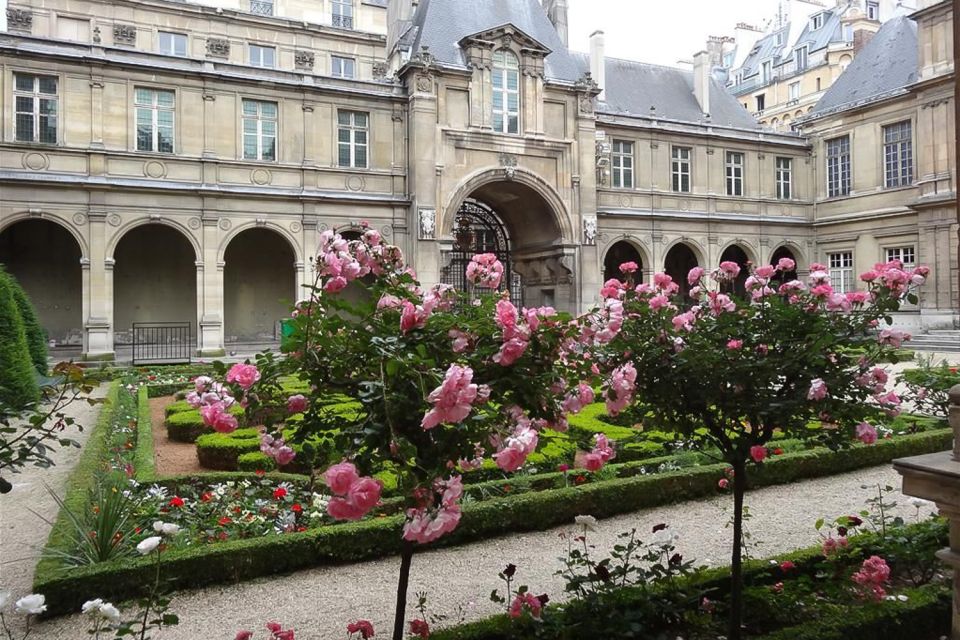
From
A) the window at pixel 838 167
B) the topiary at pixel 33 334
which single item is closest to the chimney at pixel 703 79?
the window at pixel 838 167

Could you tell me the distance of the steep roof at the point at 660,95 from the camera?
88.5 ft

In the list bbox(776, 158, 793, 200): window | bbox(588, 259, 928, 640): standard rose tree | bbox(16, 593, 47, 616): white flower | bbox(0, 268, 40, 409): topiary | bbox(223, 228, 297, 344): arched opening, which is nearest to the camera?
bbox(16, 593, 47, 616): white flower

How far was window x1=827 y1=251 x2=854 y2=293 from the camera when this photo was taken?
88.6ft

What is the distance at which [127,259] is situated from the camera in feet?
67.9

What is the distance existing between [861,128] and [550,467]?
25.4m

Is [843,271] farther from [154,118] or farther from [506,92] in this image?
[154,118]

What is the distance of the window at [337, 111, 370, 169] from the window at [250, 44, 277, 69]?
8044mm

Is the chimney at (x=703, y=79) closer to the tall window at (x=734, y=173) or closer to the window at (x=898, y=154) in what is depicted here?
the tall window at (x=734, y=173)

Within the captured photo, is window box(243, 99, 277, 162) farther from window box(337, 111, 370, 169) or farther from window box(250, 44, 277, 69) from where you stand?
window box(250, 44, 277, 69)

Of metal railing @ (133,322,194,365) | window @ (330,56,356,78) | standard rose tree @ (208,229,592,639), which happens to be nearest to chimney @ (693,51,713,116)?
window @ (330,56,356,78)

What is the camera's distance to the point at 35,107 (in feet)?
57.1

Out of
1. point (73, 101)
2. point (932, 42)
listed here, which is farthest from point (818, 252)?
point (73, 101)

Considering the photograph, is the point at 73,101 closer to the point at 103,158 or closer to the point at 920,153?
the point at 103,158

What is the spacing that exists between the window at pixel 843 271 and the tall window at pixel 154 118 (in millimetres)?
24710
